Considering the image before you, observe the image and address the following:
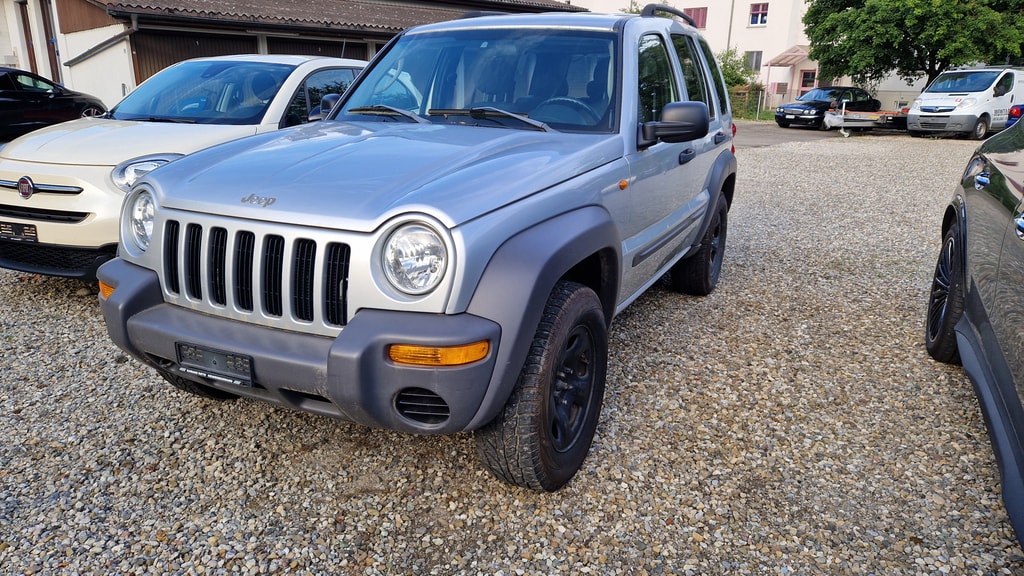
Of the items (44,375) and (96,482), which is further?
(44,375)

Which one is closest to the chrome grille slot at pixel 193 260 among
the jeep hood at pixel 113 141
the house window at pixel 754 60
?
the jeep hood at pixel 113 141

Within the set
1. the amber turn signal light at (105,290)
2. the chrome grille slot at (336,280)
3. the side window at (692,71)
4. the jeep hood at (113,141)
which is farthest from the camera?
the jeep hood at (113,141)

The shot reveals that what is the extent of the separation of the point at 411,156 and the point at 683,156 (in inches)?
75.2

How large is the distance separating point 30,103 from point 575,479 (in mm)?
11578

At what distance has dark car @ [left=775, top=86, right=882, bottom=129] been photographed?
74.5 ft

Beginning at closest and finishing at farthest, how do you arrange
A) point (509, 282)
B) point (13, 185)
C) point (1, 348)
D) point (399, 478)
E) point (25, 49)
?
point (509, 282), point (399, 478), point (1, 348), point (13, 185), point (25, 49)

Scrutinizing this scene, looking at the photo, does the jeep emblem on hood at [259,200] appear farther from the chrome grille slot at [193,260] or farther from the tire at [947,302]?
the tire at [947,302]

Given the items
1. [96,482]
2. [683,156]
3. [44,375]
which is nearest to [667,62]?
[683,156]

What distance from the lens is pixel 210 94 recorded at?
5719 millimetres

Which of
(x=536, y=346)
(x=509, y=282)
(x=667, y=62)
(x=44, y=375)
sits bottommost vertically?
(x=44, y=375)

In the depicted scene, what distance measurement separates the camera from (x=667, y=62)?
4094mm

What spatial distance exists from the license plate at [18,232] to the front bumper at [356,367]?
2.61 metres

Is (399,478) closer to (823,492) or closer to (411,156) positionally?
(411,156)

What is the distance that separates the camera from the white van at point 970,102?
19188 millimetres
